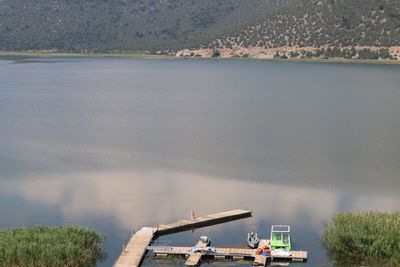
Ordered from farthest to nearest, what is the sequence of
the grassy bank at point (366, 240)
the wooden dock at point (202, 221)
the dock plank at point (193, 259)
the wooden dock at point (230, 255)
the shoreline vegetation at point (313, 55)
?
the shoreline vegetation at point (313, 55) → the wooden dock at point (202, 221) → the wooden dock at point (230, 255) → the dock plank at point (193, 259) → the grassy bank at point (366, 240)

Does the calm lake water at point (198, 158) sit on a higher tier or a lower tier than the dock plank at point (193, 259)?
higher

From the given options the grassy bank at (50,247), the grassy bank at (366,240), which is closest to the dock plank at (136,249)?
the grassy bank at (50,247)

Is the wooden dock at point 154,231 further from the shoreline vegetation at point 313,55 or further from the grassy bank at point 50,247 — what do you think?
the shoreline vegetation at point 313,55

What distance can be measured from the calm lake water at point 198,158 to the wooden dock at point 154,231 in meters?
0.47

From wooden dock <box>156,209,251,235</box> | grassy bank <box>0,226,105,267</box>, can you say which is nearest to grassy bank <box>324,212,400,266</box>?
wooden dock <box>156,209,251,235</box>

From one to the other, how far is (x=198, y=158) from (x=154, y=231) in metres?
16.4

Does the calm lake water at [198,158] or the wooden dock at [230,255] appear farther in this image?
the calm lake water at [198,158]

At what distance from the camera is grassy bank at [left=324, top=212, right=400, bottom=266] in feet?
89.4

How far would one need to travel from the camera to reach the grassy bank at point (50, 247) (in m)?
26.5

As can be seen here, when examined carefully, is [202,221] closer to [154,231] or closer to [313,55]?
[154,231]

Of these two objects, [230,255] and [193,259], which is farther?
[230,255]

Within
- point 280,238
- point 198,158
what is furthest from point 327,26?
point 280,238

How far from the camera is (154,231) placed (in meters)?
31.3

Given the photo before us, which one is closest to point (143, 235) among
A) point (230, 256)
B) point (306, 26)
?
point (230, 256)
